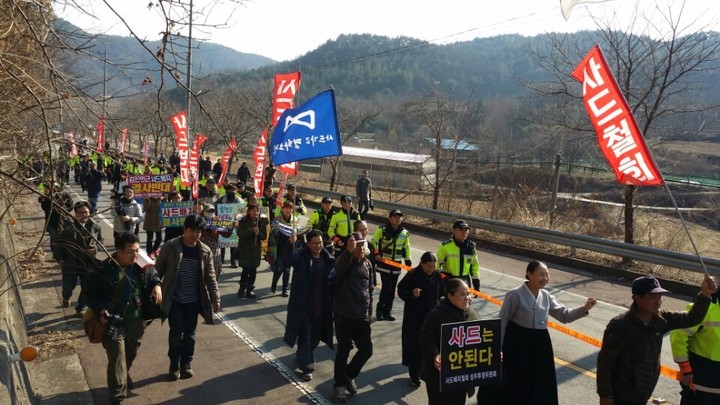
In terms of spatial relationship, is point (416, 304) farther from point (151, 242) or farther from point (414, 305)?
point (151, 242)

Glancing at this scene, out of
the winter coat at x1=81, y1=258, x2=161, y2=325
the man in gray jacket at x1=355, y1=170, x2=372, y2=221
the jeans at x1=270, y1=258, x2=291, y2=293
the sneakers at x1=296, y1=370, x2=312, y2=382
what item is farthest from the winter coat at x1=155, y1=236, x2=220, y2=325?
the man in gray jacket at x1=355, y1=170, x2=372, y2=221

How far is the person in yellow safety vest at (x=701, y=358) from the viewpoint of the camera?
4.43 metres

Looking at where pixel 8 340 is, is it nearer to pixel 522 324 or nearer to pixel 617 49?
pixel 522 324

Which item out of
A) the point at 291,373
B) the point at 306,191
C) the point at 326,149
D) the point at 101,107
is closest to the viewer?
the point at 101,107

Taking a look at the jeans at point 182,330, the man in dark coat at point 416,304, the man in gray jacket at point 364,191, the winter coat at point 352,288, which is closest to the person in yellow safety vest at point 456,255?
the man in dark coat at point 416,304

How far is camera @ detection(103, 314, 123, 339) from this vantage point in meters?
5.09

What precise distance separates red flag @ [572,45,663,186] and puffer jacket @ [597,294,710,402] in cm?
113

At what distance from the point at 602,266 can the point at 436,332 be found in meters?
9.27

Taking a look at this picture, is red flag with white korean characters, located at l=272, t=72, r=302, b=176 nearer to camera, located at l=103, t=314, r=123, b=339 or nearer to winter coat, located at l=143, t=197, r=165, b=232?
winter coat, located at l=143, t=197, r=165, b=232

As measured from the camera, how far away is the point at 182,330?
612 centimetres

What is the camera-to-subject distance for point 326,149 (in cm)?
736

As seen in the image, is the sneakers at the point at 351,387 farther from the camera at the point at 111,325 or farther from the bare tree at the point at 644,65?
the bare tree at the point at 644,65

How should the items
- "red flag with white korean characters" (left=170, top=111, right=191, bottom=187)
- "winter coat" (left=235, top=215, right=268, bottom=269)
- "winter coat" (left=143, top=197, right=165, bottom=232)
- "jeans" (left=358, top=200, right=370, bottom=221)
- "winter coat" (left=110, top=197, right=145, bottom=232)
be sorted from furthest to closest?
1. "jeans" (left=358, top=200, right=370, bottom=221)
2. "red flag with white korean characters" (left=170, top=111, right=191, bottom=187)
3. "winter coat" (left=143, top=197, right=165, bottom=232)
4. "winter coat" (left=110, top=197, right=145, bottom=232)
5. "winter coat" (left=235, top=215, right=268, bottom=269)

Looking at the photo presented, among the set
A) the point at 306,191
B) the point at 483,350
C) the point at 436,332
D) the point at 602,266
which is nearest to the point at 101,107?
the point at 436,332
